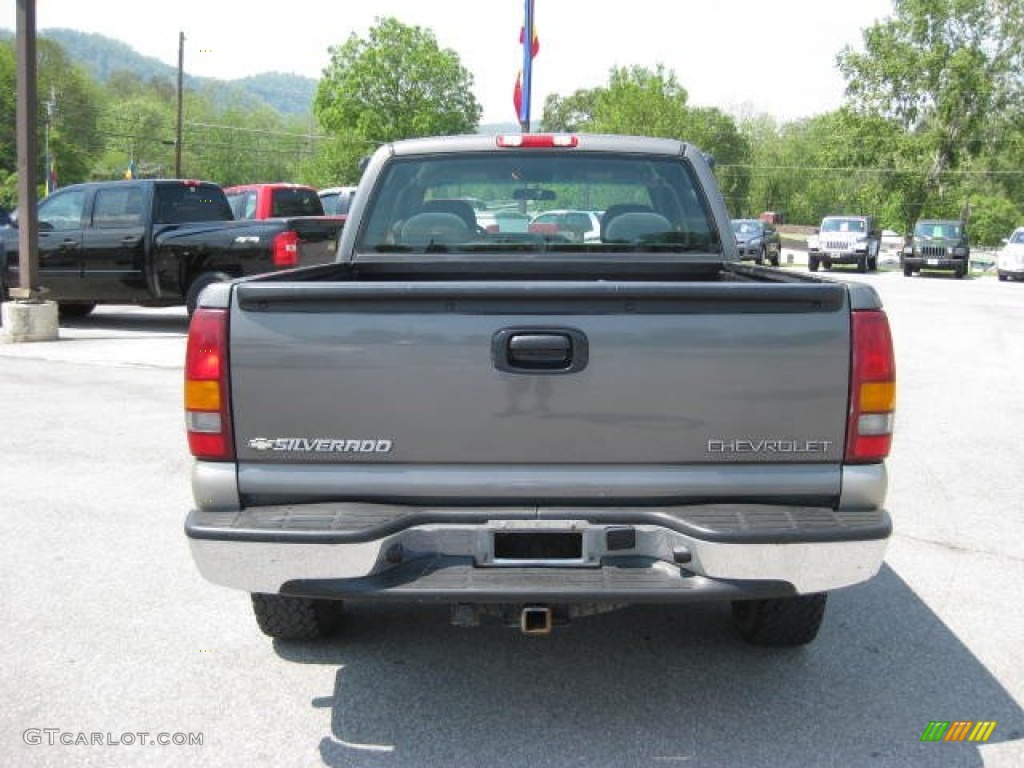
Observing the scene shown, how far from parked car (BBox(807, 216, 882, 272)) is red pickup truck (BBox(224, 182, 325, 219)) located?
2230 centimetres

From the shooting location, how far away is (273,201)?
1811 centimetres

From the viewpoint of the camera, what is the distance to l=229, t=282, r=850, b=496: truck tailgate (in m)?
3.09

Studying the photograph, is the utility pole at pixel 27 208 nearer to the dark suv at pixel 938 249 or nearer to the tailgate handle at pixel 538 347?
the tailgate handle at pixel 538 347

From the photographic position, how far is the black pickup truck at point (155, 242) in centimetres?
1334

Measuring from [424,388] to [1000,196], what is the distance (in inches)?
2970

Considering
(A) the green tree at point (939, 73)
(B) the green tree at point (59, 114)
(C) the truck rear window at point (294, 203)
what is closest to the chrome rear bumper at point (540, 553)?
(C) the truck rear window at point (294, 203)

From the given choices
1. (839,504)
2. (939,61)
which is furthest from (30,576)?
(939,61)

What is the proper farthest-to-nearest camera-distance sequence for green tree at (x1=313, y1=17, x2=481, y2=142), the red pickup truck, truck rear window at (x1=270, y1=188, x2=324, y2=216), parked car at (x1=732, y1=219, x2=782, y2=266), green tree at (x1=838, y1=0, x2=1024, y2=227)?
green tree at (x1=313, y1=17, x2=481, y2=142)
green tree at (x1=838, y1=0, x2=1024, y2=227)
parked car at (x1=732, y1=219, x2=782, y2=266)
truck rear window at (x1=270, y1=188, x2=324, y2=216)
the red pickup truck

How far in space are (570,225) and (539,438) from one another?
2193mm

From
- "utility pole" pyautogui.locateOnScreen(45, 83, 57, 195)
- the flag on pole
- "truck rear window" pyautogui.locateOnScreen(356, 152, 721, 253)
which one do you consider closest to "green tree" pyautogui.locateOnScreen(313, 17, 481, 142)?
"utility pole" pyautogui.locateOnScreen(45, 83, 57, 195)

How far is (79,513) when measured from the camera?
233 inches

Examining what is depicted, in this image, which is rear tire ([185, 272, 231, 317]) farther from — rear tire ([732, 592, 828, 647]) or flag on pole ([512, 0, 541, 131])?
rear tire ([732, 592, 828, 647])

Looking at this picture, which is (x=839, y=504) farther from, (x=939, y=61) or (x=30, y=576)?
(x=939, y=61)

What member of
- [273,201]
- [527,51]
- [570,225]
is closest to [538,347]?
[570,225]
